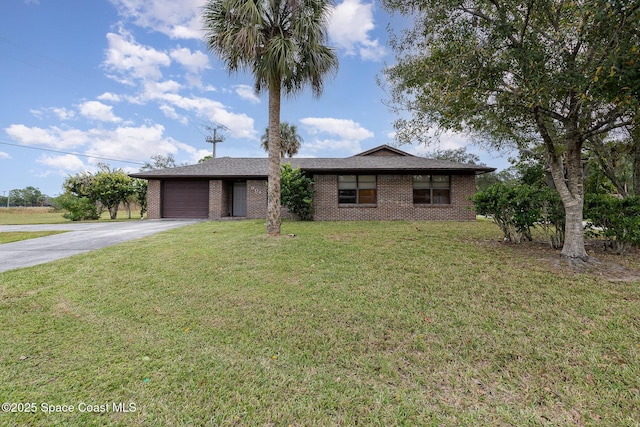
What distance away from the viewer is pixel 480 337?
2.97 m

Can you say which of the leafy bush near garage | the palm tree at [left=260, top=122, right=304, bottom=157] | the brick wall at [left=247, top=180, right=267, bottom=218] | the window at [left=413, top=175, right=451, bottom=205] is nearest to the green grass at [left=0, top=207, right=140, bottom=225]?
the brick wall at [left=247, top=180, right=267, bottom=218]

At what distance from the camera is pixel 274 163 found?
7.89m

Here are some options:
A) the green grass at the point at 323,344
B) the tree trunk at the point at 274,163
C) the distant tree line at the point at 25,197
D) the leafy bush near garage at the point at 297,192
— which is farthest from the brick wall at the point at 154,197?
the distant tree line at the point at 25,197

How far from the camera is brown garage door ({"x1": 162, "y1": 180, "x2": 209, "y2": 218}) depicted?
15930 millimetres

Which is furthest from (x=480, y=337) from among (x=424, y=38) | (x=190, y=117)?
(x=190, y=117)

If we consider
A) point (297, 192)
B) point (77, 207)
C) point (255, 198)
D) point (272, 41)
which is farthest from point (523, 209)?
point (77, 207)

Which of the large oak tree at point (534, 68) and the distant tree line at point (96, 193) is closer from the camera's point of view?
the large oak tree at point (534, 68)

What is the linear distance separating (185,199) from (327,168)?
8.54 metres

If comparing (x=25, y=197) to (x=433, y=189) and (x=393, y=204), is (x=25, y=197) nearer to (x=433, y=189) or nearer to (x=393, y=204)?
(x=393, y=204)

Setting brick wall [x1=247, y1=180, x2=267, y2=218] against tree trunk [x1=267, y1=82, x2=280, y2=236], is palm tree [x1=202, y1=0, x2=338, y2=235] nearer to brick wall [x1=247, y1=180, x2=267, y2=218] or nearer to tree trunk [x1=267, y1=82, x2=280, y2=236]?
tree trunk [x1=267, y1=82, x2=280, y2=236]

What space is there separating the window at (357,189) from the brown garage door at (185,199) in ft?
25.6

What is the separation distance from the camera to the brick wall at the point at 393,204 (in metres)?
14.3

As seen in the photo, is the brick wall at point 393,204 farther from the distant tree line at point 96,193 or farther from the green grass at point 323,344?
the distant tree line at point 96,193

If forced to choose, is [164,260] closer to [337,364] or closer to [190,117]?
[337,364]
